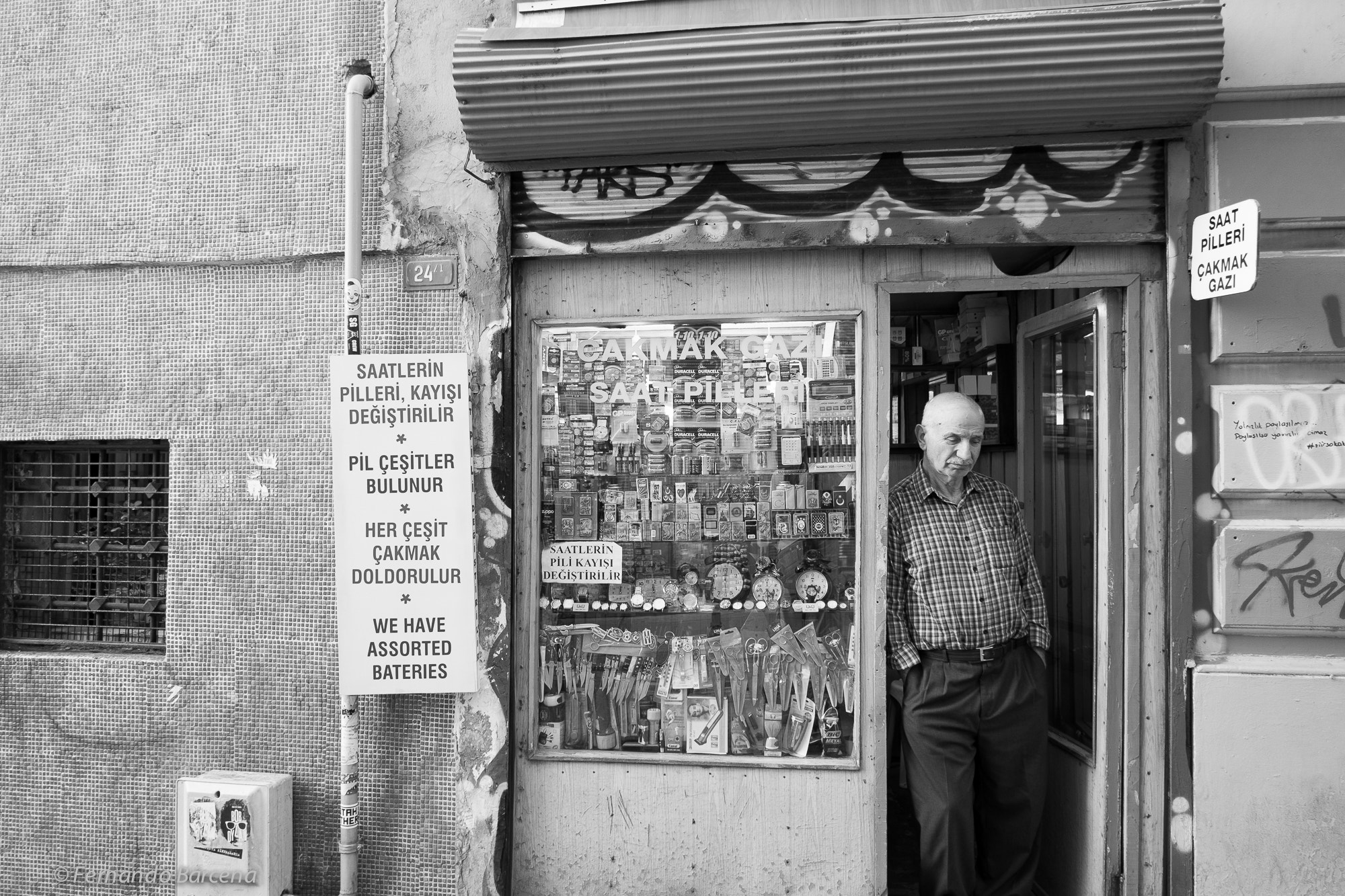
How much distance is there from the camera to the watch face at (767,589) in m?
3.93

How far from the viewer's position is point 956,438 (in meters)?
3.67

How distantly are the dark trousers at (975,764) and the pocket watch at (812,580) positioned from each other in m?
0.50

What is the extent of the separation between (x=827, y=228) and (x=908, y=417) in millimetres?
2761

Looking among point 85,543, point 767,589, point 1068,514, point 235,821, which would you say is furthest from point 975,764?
point 85,543

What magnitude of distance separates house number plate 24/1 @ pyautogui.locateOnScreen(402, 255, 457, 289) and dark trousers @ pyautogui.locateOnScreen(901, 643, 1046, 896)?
8.52 feet

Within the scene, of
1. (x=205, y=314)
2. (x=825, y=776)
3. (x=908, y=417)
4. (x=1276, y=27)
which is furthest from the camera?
(x=908, y=417)

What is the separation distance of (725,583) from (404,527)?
1420mm

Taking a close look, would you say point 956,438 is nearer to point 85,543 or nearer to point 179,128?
point 179,128

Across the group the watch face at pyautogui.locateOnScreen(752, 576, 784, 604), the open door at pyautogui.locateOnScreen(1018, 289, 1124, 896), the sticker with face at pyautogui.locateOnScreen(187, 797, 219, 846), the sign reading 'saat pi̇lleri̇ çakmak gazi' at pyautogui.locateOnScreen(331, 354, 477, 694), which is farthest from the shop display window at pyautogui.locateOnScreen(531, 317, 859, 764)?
the sticker with face at pyautogui.locateOnScreen(187, 797, 219, 846)

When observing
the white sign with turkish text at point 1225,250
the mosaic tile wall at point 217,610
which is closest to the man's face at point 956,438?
the white sign with turkish text at point 1225,250

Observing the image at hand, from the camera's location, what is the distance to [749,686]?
393 cm

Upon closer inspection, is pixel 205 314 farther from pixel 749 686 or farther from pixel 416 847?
pixel 749 686

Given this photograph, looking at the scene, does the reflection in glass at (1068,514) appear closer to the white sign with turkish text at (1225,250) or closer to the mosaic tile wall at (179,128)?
the white sign with turkish text at (1225,250)

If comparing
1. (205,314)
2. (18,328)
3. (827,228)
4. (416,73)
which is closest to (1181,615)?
(827,228)
